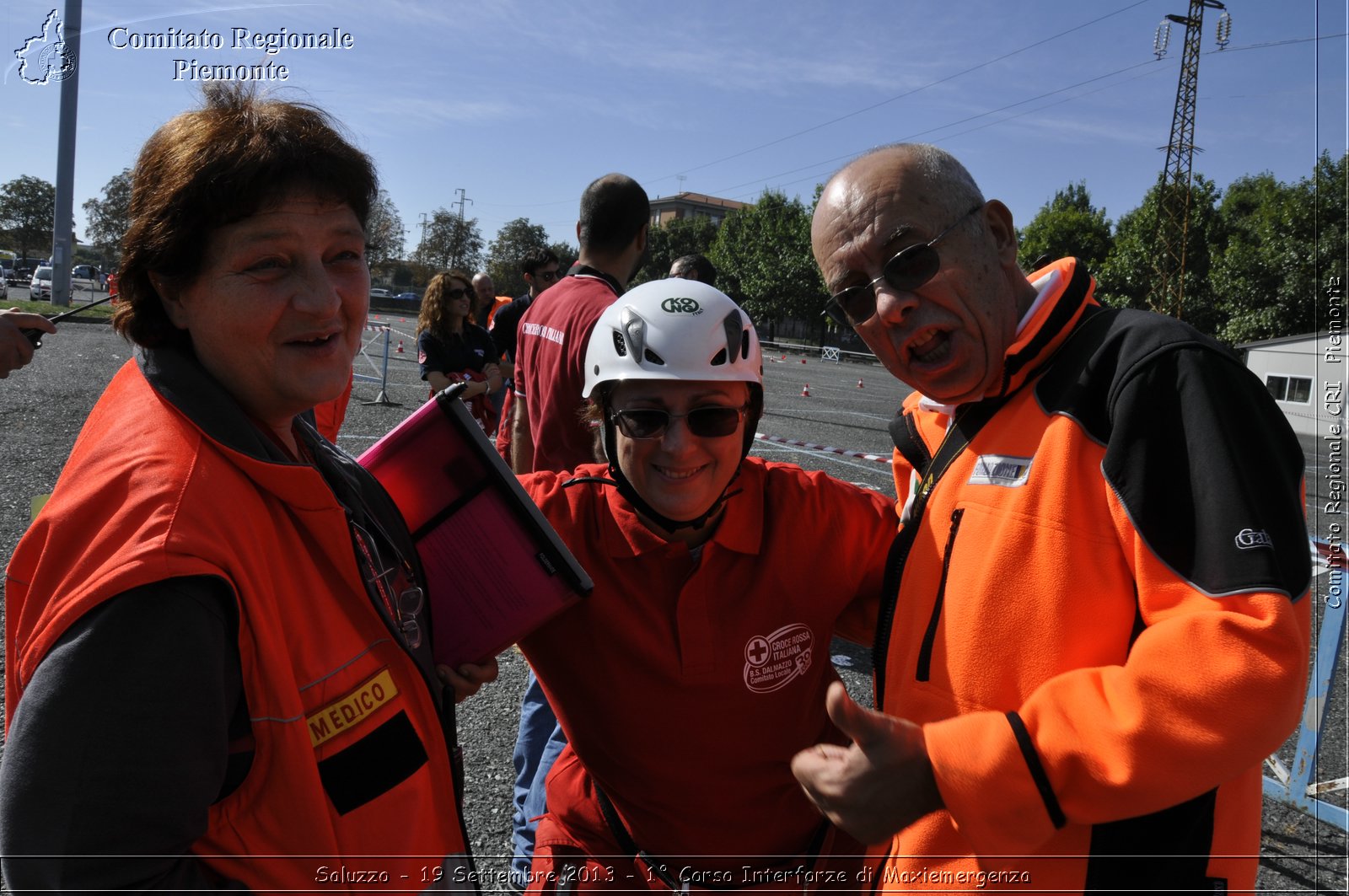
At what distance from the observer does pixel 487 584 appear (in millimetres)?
2166

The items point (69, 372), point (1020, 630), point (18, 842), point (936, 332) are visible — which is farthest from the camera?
point (69, 372)

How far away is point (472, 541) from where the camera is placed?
2172 mm

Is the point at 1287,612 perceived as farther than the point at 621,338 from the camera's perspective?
No

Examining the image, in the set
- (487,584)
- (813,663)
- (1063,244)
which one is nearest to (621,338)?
(487,584)

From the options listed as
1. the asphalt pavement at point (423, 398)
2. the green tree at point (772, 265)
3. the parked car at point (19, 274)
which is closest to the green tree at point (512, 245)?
the green tree at point (772, 265)

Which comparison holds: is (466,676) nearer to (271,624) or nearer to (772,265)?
(271,624)

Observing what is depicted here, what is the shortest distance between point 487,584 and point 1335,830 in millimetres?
4637

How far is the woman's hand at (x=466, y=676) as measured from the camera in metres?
2.06

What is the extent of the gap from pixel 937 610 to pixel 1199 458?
1.99ft

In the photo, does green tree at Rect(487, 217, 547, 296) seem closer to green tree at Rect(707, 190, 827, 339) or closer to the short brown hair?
green tree at Rect(707, 190, 827, 339)

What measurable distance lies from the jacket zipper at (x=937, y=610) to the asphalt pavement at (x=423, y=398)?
669 mm

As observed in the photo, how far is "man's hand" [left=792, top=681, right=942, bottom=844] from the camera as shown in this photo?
1.56m

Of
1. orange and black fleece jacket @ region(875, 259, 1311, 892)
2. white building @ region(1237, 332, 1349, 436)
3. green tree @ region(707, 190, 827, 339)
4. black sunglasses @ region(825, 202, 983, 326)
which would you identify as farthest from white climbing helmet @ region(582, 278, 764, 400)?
green tree @ region(707, 190, 827, 339)

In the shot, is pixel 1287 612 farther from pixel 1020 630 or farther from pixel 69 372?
pixel 69 372
